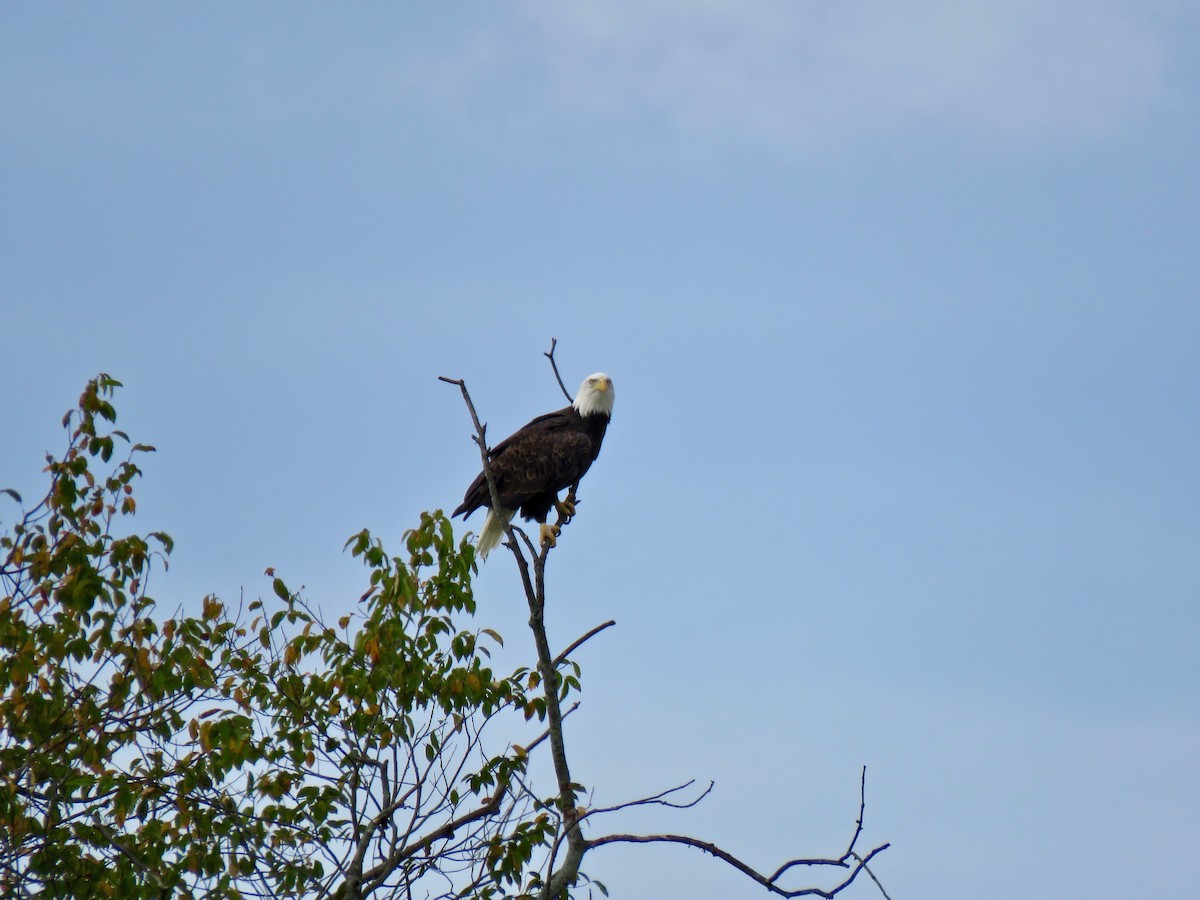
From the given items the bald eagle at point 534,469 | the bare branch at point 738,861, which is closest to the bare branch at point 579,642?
the bare branch at point 738,861

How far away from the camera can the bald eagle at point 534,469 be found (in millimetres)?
10594

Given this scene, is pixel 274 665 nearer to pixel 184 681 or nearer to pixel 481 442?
pixel 184 681

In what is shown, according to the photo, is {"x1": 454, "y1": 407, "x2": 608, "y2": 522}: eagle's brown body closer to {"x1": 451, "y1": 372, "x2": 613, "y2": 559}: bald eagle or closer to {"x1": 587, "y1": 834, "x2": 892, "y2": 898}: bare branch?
{"x1": 451, "y1": 372, "x2": 613, "y2": 559}: bald eagle

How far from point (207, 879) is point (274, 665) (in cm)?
99

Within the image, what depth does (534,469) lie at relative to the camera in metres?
10.6

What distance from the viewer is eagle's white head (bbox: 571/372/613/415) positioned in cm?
1145

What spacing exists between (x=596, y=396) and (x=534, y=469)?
114 centimetres

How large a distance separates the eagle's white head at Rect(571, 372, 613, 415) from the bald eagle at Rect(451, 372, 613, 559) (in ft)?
1.19

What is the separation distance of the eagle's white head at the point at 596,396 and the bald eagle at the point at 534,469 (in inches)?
14.3

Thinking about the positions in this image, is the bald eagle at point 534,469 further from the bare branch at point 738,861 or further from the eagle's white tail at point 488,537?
the bare branch at point 738,861

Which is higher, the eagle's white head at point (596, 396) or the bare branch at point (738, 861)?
the eagle's white head at point (596, 396)

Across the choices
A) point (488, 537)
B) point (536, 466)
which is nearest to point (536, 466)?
point (536, 466)

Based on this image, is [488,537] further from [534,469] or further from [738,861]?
[738,861]

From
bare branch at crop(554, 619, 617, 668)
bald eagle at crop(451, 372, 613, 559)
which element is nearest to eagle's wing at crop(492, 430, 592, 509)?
bald eagle at crop(451, 372, 613, 559)
